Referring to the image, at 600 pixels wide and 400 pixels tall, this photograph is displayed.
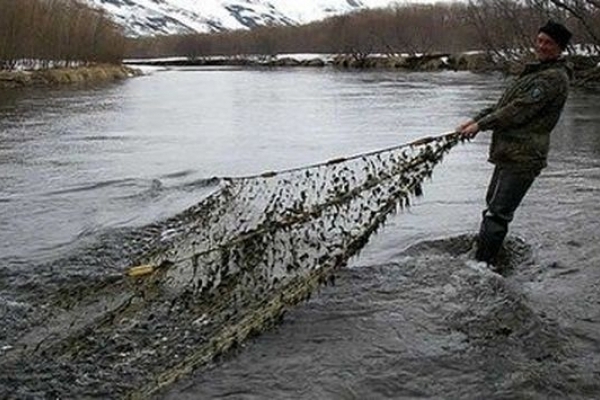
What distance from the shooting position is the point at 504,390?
4805 millimetres

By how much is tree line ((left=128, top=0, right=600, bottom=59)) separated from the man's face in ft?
39.9

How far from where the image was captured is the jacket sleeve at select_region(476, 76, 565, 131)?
20.1ft

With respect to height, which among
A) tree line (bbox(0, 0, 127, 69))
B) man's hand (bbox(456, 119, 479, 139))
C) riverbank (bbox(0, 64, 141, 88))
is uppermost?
tree line (bbox(0, 0, 127, 69))

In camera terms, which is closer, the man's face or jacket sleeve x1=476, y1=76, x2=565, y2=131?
the man's face

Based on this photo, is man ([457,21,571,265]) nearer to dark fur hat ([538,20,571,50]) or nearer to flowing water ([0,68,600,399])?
dark fur hat ([538,20,571,50])

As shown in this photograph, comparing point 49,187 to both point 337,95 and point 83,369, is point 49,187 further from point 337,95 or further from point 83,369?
point 337,95

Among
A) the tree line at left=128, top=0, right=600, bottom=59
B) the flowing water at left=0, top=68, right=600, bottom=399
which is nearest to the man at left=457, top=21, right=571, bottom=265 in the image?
the flowing water at left=0, top=68, right=600, bottom=399

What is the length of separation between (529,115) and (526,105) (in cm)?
10

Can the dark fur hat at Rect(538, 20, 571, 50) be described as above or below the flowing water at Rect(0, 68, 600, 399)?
above

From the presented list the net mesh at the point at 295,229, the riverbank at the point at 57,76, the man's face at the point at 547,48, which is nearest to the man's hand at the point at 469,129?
the net mesh at the point at 295,229

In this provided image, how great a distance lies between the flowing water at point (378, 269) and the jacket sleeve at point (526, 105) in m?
1.51

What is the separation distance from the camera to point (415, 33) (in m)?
99.2

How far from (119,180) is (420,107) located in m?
16.7

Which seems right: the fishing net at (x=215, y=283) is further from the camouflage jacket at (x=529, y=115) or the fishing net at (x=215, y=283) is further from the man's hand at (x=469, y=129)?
the camouflage jacket at (x=529, y=115)
